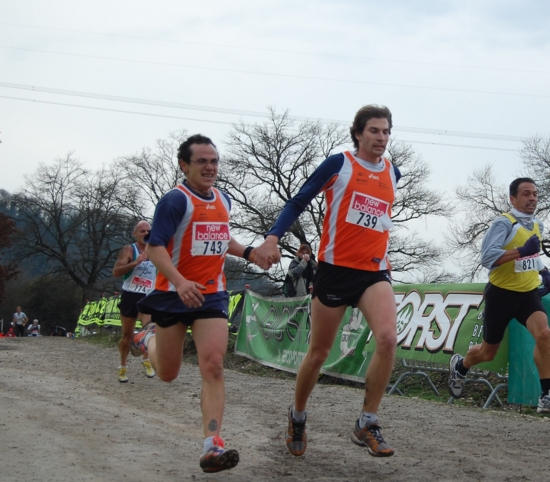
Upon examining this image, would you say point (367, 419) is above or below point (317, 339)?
below

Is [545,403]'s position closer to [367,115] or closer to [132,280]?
[367,115]

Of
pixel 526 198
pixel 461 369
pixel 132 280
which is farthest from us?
pixel 132 280

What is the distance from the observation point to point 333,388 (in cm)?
1033

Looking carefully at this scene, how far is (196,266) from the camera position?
16.1 ft

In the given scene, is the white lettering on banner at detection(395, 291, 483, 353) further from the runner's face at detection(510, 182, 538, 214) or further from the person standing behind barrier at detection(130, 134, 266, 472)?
the person standing behind barrier at detection(130, 134, 266, 472)

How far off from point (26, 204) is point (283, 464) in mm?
53783

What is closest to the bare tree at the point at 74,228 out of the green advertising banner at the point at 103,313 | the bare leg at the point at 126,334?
the green advertising banner at the point at 103,313

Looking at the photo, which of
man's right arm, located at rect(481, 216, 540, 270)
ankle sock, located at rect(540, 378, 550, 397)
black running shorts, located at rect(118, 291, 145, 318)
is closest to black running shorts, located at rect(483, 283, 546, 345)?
man's right arm, located at rect(481, 216, 540, 270)

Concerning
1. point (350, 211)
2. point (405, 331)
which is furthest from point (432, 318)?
point (350, 211)

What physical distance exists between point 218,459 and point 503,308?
13.3 ft

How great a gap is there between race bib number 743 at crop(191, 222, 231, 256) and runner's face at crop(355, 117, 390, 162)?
113 cm

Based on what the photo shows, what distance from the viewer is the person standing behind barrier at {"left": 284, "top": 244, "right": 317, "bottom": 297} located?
14.8 metres

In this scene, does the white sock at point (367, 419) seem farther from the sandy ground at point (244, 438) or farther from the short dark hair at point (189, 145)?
the short dark hair at point (189, 145)

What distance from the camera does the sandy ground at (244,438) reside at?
4723 millimetres
